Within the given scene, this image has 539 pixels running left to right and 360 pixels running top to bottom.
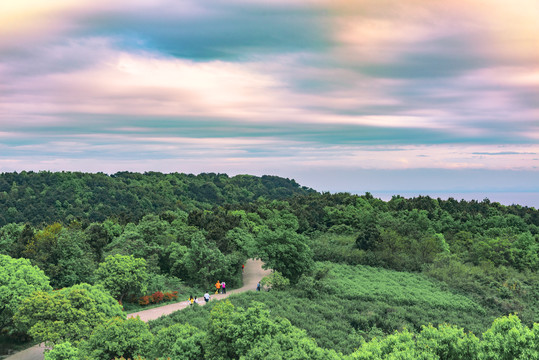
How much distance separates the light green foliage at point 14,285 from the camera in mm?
27938

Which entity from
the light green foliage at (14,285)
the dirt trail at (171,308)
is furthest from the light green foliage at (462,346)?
the light green foliage at (14,285)

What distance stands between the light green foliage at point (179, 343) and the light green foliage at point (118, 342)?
0.76 meters

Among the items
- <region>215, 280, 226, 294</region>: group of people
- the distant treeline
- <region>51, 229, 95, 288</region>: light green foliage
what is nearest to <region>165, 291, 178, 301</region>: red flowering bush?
<region>215, 280, 226, 294</region>: group of people

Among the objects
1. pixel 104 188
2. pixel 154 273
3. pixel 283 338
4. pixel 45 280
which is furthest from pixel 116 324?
pixel 104 188

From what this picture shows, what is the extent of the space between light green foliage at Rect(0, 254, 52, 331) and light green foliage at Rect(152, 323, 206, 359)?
538 inches

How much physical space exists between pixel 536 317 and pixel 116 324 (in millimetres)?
33057

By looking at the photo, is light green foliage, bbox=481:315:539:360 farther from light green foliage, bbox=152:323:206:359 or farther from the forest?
light green foliage, bbox=152:323:206:359

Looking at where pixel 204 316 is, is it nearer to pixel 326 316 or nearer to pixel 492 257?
pixel 326 316

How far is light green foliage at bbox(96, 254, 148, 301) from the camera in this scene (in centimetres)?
3438

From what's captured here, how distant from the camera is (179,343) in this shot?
61.7 ft

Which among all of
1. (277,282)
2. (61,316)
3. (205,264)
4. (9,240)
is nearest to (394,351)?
(61,316)

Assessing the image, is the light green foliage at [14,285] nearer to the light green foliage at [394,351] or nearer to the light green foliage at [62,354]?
the light green foliage at [62,354]

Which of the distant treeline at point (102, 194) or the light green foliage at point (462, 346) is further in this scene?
the distant treeline at point (102, 194)

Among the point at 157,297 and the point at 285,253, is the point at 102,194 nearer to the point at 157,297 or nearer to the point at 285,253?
the point at 157,297
